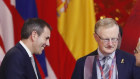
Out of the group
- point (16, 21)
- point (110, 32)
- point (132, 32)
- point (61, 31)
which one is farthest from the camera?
point (61, 31)

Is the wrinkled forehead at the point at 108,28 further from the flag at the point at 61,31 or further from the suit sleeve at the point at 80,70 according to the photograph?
the flag at the point at 61,31

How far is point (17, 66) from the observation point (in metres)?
2.23

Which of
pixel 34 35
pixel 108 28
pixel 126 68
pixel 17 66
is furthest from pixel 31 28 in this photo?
pixel 126 68

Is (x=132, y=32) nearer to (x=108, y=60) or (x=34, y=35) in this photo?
(x=34, y=35)

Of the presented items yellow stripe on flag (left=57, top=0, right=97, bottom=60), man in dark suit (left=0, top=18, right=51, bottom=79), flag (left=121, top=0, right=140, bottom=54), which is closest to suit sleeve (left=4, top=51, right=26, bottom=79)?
man in dark suit (left=0, top=18, right=51, bottom=79)

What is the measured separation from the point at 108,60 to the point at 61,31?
185 cm

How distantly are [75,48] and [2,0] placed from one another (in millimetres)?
961

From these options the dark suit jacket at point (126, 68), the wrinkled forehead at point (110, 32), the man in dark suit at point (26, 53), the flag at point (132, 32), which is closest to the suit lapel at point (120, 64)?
the dark suit jacket at point (126, 68)

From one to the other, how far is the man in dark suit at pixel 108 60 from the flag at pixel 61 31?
165 cm

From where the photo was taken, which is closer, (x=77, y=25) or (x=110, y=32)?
(x=110, y=32)

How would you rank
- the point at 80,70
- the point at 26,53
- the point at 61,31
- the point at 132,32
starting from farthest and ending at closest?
the point at 61,31 < the point at 132,32 < the point at 26,53 < the point at 80,70

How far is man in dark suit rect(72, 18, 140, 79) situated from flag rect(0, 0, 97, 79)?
1.65 meters

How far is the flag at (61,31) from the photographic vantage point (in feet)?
12.4

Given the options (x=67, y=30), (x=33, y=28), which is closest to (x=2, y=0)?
(x=67, y=30)
